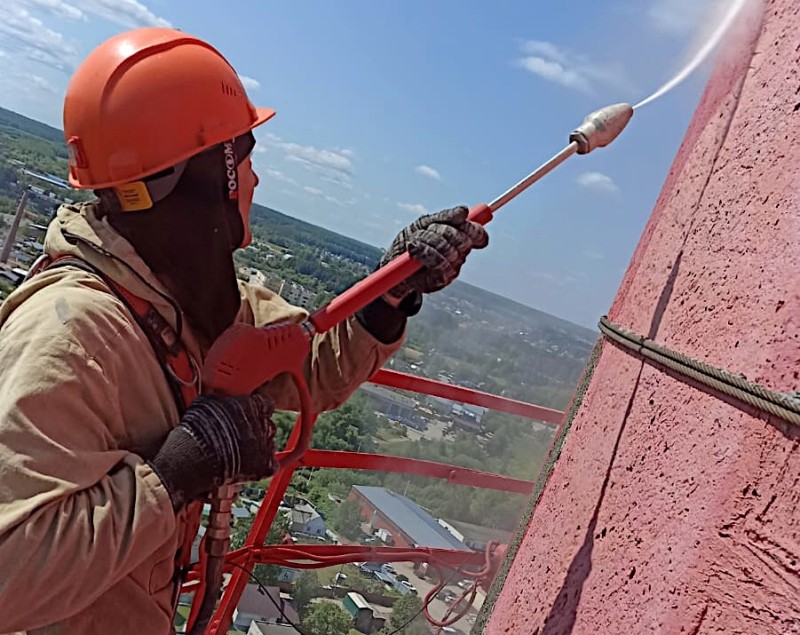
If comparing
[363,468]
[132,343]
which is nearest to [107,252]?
[132,343]

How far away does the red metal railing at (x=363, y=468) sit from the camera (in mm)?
3389

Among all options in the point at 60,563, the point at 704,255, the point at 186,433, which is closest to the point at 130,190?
the point at 186,433

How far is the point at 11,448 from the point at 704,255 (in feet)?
5.04

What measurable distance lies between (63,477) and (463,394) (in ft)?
7.39

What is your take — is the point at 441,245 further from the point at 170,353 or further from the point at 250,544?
the point at 250,544

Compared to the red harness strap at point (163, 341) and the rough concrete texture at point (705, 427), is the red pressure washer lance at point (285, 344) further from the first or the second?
the rough concrete texture at point (705, 427)

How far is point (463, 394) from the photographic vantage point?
11.7ft

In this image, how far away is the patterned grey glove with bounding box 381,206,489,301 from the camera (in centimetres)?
226

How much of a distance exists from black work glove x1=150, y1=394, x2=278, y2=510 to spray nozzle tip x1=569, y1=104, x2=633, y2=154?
1159 millimetres

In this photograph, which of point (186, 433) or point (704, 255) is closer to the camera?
point (704, 255)

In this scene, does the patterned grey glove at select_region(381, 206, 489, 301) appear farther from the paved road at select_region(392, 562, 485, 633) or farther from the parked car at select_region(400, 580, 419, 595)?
the parked car at select_region(400, 580, 419, 595)

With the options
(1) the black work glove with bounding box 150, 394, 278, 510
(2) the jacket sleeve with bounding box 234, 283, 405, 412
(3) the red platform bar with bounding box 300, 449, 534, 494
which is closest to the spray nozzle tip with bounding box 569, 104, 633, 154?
(2) the jacket sleeve with bounding box 234, 283, 405, 412

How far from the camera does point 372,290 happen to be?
2223mm

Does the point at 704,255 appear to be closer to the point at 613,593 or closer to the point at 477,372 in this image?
the point at 613,593
